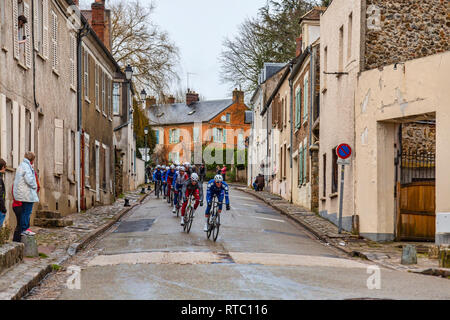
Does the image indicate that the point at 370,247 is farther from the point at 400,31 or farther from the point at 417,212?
the point at 400,31

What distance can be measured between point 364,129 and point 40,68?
874cm

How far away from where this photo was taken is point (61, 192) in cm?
2395

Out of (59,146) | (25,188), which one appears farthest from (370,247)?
(59,146)

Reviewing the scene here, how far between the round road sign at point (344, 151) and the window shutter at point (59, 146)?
8.30m

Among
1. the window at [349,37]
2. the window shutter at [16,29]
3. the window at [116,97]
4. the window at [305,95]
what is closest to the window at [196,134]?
the window at [116,97]

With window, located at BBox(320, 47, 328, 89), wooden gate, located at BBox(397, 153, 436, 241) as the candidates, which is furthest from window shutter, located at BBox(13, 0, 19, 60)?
window, located at BBox(320, 47, 328, 89)

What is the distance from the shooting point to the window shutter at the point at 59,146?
2335 cm

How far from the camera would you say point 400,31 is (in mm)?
21328

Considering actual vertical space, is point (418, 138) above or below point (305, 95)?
below

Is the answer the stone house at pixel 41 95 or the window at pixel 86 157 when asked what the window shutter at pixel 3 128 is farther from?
the window at pixel 86 157

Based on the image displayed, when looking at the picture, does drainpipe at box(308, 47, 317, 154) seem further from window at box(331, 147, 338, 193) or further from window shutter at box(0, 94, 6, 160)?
window shutter at box(0, 94, 6, 160)

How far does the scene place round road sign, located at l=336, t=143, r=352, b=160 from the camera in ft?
68.2

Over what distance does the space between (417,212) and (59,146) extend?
421 inches
